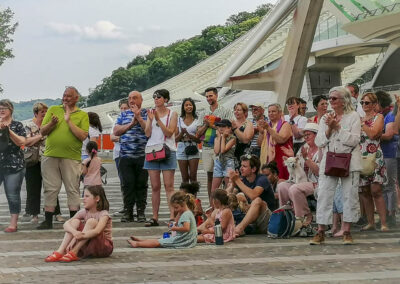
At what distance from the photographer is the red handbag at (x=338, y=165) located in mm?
10164

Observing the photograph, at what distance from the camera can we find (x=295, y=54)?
45031 millimetres

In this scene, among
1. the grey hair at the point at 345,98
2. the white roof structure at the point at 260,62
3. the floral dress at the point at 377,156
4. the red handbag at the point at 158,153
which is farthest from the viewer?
the white roof structure at the point at 260,62

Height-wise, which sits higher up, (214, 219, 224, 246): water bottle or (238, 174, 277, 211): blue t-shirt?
(238, 174, 277, 211): blue t-shirt

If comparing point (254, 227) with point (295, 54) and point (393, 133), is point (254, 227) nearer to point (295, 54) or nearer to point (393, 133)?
point (393, 133)

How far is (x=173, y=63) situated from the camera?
465 feet

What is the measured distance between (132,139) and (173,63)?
12933 centimetres

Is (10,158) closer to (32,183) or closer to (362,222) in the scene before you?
(32,183)

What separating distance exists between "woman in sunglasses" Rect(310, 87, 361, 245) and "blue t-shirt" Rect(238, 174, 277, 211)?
1.11 m

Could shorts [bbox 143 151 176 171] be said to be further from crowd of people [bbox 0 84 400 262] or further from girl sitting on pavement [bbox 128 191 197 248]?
girl sitting on pavement [bbox 128 191 197 248]

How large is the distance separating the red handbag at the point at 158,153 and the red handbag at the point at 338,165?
9.70ft

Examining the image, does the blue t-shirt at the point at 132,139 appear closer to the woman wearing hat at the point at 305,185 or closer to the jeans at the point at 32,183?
the jeans at the point at 32,183

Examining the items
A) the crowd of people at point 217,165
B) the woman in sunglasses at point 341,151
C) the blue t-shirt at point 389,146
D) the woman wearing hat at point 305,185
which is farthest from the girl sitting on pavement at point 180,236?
the blue t-shirt at point 389,146

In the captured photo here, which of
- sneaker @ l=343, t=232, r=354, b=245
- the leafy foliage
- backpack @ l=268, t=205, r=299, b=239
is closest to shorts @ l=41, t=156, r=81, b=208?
backpack @ l=268, t=205, r=299, b=239

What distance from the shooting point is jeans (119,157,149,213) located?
13086 millimetres
